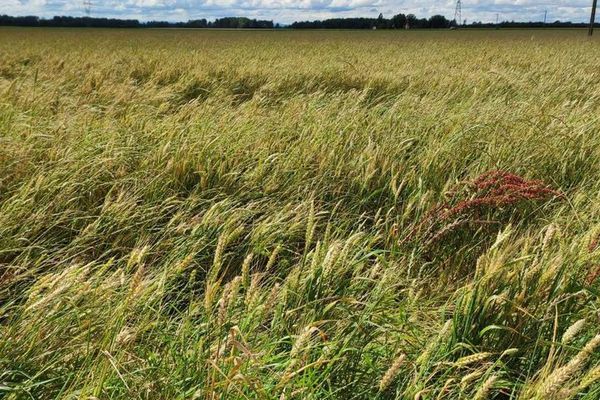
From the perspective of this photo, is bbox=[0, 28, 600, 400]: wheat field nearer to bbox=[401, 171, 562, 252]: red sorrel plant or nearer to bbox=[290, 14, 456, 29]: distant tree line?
bbox=[401, 171, 562, 252]: red sorrel plant

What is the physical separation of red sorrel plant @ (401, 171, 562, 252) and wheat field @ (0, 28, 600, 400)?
17 mm

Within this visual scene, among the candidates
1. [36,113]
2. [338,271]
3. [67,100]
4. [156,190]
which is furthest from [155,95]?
[338,271]

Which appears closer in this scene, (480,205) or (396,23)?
(480,205)

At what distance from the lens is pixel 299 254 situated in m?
2.12

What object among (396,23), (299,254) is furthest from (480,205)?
(396,23)

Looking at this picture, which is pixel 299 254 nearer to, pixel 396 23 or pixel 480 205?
pixel 480 205

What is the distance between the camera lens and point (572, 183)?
3043 mm

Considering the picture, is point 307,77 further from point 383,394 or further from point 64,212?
point 383,394

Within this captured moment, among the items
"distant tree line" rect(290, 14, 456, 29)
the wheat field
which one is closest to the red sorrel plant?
the wheat field

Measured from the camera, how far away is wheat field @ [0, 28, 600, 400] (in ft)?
4.22

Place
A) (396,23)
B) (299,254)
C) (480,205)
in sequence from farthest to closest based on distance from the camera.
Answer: (396,23)
(480,205)
(299,254)

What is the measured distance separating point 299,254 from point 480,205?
3.55 ft

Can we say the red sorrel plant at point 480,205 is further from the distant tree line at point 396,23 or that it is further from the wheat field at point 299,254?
the distant tree line at point 396,23

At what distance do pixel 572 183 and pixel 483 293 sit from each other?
77.5 inches
